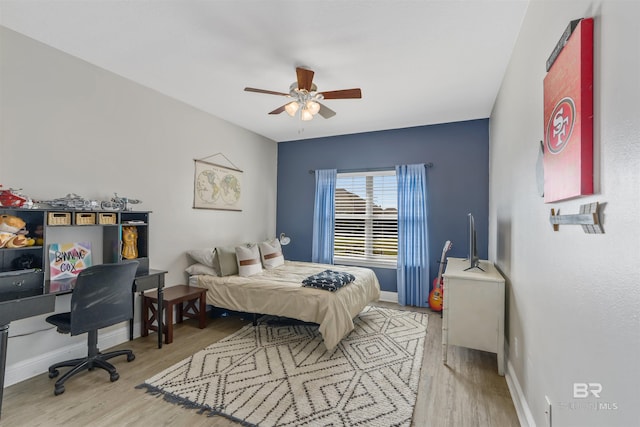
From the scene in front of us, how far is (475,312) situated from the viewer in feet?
8.25

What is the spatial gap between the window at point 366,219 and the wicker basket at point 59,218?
359 cm

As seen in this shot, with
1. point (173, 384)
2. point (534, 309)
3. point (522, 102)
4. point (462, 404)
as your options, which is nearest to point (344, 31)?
point (522, 102)

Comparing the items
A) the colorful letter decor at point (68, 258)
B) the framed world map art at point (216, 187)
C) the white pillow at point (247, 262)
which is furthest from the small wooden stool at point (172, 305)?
the framed world map art at point (216, 187)

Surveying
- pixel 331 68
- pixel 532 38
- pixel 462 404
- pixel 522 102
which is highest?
pixel 331 68

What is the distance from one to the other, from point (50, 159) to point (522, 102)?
3.75 m

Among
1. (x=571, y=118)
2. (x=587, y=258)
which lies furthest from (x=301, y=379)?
(x=571, y=118)

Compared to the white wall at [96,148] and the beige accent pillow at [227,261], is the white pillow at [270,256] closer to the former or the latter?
the beige accent pillow at [227,261]

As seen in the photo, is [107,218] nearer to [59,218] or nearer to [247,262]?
[59,218]

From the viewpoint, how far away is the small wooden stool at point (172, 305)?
3021 mm

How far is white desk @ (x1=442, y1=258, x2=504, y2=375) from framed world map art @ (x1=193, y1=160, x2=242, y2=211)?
3.10 metres

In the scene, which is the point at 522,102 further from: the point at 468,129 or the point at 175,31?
the point at 175,31

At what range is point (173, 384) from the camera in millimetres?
2275

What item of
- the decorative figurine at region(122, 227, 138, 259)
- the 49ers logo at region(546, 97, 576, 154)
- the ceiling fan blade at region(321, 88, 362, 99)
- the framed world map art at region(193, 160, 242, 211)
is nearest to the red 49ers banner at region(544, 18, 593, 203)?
the 49ers logo at region(546, 97, 576, 154)

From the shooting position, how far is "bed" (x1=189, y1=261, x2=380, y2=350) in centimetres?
289
